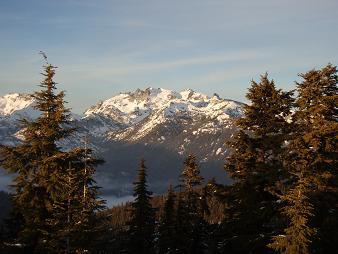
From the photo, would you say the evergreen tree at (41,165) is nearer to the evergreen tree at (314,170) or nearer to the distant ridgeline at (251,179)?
the distant ridgeline at (251,179)

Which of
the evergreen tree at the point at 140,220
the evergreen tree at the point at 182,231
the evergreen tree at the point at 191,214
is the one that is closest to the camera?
the evergreen tree at the point at 191,214

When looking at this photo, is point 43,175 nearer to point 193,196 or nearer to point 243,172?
point 243,172

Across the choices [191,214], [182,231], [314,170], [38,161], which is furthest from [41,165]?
[182,231]

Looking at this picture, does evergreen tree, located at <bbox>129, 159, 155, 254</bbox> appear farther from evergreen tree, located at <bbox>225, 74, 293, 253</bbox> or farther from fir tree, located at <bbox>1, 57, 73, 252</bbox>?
fir tree, located at <bbox>1, 57, 73, 252</bbox>

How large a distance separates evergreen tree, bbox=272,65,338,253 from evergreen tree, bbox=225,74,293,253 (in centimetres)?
94

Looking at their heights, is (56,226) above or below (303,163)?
below

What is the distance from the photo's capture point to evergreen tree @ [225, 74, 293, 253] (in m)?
26.2

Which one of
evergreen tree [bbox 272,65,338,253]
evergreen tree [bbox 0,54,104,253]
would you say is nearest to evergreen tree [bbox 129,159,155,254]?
evergreen tree [bbox 0,54,104,253]

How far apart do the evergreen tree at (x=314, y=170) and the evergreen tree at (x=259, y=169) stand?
94cm

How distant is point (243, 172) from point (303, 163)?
3.87 metres

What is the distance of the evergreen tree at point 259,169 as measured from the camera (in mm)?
26250

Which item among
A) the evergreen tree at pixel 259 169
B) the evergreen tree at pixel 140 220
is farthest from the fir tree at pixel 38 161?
the evergreen tree at pixel 140 220

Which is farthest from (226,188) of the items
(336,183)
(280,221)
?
(336,183)

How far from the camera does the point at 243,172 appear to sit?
93.1 feet
